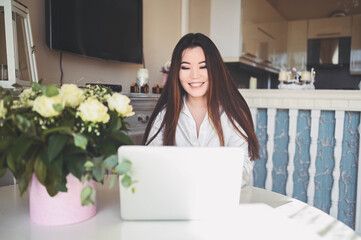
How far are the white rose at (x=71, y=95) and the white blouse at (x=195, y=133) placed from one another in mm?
660

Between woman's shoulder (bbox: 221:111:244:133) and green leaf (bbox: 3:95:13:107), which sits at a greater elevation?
green leaf (bbox: 3:95:13:107)

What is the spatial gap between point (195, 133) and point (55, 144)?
0.79 m

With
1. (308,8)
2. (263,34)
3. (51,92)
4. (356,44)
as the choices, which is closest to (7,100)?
(51,92)

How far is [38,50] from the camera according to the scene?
187cm

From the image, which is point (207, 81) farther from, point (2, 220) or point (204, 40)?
point (2, 220)

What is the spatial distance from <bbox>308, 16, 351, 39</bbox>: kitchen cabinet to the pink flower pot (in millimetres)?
5257

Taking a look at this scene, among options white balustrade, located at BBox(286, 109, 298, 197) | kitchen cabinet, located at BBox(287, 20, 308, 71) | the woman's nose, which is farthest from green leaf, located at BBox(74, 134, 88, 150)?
kitchen cabinet, located at BBox(287, 20, 308, 71)

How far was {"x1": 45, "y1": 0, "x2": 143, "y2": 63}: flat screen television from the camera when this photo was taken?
186cm

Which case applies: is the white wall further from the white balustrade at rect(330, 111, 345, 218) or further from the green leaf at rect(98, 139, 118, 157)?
the white balustrade at rect(330, 111, 345, 218)

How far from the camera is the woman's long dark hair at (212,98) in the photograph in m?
1.14

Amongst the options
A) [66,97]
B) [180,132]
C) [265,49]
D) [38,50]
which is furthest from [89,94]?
[265,49]

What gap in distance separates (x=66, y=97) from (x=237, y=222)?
44 cm

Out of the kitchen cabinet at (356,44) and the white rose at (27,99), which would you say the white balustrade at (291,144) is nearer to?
the white rose at (27,99)

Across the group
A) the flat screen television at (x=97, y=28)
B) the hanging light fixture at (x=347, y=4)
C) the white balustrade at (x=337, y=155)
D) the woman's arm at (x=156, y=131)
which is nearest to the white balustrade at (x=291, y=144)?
the white balustrade at (x=337, y=155)
